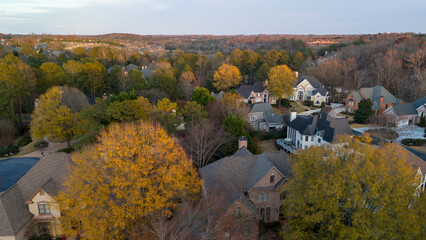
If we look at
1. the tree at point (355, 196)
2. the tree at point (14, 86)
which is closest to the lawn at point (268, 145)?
the tree at point (355, 196)

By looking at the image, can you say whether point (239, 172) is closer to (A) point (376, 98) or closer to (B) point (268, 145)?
(B) point (268, 145)

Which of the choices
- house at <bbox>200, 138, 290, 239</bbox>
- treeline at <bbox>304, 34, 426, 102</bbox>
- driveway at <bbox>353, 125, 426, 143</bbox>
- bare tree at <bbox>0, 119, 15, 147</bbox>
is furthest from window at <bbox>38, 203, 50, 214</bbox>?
treeline at <bbox>304, 34, 426, 102</bbox>

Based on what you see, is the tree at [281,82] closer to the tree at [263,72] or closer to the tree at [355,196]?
the tree at [263,72]

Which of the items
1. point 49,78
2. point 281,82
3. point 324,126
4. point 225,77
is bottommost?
point 324,126

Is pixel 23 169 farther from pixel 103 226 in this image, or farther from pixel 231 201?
pixel 231 201

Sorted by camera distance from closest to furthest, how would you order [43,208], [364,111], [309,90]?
[43,208] → [364,111] → [309,90]

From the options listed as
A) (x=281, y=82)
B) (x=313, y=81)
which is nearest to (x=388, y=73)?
(x=313, y=81)

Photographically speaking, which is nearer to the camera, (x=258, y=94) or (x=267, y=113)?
(x=267, y=113)
